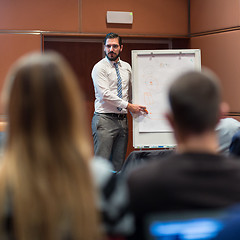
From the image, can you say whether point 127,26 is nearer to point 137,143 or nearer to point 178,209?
point 137,143

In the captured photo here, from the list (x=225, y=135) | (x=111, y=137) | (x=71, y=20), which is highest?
(x=71, y=20)

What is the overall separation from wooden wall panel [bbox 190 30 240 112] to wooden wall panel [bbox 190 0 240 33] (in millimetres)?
123

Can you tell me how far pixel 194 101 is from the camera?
1.15m

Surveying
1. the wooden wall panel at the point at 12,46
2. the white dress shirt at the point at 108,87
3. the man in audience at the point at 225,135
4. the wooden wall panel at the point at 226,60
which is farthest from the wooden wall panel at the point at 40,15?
the man in audience at the point at 225,135

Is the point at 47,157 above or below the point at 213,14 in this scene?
below

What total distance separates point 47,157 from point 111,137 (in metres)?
3.41

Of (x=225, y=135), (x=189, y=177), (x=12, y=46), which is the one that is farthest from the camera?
(x=12, y=46)

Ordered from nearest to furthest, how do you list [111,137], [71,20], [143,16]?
1. [111,137]
2. [71,20]
3. [143,16]

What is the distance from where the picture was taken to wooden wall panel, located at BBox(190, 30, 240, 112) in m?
4.62

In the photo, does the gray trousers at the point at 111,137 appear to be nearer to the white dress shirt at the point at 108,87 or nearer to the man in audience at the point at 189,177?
the white dress shirt at the point at 108,87

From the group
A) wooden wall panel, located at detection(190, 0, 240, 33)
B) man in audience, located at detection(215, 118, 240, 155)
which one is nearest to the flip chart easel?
wooden wall panel, located at detection(190, 0, 240, 33)

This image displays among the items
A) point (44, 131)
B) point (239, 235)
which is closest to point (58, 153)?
point (44, 131)

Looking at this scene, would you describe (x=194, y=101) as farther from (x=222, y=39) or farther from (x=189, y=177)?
(x=222, y=39)

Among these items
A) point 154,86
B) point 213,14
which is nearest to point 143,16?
point 213,14
